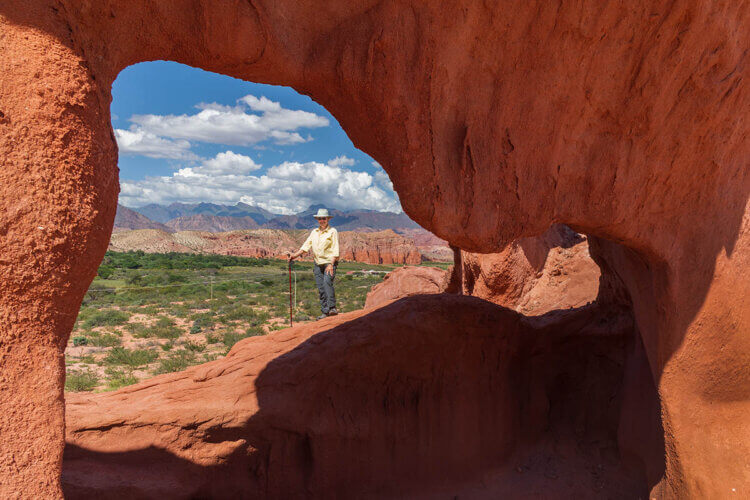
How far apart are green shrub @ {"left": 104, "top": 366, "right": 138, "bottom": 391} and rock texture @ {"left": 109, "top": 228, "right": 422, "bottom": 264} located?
130 ft

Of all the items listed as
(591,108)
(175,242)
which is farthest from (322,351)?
(175,242)

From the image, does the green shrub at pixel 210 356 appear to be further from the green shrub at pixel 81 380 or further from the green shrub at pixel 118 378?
the green shrub at pixel 81 380

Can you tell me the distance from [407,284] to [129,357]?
588 centimetres

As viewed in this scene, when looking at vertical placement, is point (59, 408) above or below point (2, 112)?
below

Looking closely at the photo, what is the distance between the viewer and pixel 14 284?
1479 millimetres

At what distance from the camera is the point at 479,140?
2.66 m

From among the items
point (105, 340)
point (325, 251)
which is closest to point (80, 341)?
point (105, 340)

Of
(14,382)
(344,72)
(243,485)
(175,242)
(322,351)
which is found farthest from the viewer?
(175,242)

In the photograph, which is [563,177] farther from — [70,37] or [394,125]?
[70,37]

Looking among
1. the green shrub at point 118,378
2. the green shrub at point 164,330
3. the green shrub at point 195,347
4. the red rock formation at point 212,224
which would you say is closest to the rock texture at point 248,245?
the green shrub at point 164,330

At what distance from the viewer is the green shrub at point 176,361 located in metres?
7.73

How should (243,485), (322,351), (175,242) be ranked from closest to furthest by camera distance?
(243,485) < (322,351) < (175,242)

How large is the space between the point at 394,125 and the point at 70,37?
5.32 feet

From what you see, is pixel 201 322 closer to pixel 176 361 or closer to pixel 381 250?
pixel 176 361
